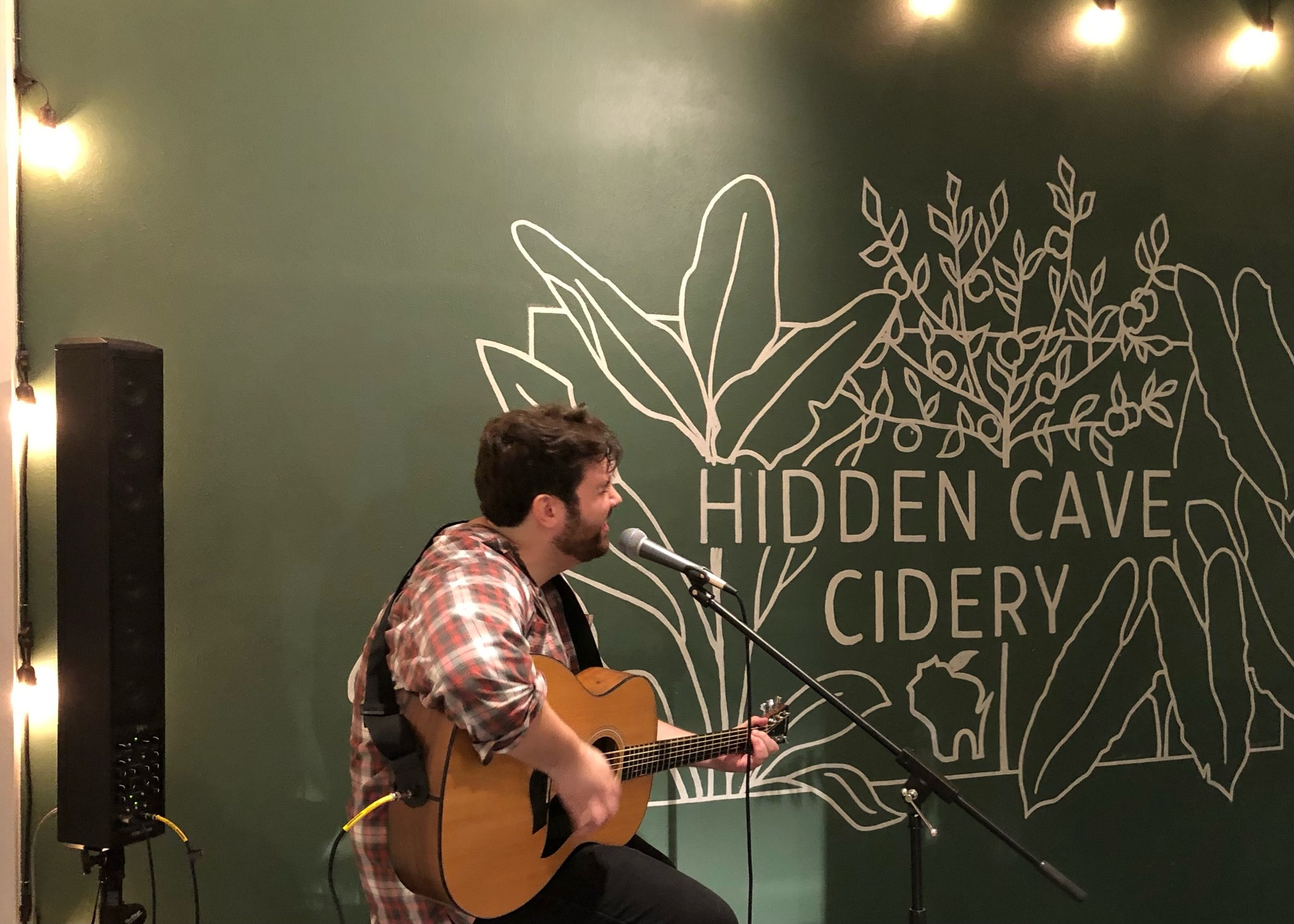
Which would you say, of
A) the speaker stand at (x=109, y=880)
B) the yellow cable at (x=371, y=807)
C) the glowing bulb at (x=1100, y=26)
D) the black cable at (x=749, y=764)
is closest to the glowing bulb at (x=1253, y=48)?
the glowing bulb at (x=1100, y=26)

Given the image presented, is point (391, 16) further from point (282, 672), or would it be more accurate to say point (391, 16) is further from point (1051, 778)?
point (1051, 778)

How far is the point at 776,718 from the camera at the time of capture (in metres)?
2.34

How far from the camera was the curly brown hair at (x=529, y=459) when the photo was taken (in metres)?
2.03

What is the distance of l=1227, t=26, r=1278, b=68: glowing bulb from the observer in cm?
341

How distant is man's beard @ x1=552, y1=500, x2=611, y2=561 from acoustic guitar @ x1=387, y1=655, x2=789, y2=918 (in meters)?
0.23

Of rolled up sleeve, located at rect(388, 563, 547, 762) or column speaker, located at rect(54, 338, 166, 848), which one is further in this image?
column speaker, located at rect(54, 338, 166, 848)

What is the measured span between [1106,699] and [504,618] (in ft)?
7.19

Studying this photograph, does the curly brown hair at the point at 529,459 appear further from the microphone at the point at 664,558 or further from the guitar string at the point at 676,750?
the guitar string at the point at 676,750

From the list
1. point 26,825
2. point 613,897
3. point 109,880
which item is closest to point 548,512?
point 613,897

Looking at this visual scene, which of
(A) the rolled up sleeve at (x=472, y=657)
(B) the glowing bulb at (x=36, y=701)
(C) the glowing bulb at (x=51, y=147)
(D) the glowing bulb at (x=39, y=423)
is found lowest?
(B) the glowing bulb at (x=36, y=701)

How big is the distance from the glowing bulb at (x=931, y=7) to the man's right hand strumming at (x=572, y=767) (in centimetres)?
230

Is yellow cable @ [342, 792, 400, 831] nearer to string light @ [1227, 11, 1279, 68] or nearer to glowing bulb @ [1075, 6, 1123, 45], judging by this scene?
glowing bulb @ [1075, 6, 1123, 45]

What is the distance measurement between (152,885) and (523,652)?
4.13ft

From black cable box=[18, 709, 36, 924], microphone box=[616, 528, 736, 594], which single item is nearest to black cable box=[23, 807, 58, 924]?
black cable box=[18, 709, 36, 924]
